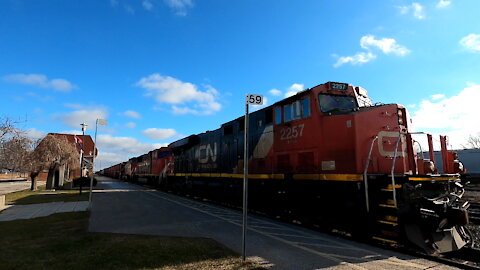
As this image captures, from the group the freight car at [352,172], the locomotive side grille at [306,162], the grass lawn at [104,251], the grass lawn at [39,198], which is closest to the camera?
the grass lawn at [104,251]

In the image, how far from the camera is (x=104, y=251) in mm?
6113

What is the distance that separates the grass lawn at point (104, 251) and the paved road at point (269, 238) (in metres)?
0.67

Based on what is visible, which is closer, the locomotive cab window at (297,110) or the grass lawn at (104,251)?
the grass lawn at (104,251)

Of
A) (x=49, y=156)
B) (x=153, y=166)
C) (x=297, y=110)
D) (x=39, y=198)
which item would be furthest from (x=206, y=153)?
(x=153, y=166)

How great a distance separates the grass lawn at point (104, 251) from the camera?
530 cm

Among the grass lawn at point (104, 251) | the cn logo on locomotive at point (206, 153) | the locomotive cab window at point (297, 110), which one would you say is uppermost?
the locomotive cab window at point (297, 110)

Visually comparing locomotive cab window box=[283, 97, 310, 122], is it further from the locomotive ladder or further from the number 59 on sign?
the number 59 on sign

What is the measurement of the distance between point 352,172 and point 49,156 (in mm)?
24585

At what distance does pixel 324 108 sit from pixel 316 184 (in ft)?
7.70

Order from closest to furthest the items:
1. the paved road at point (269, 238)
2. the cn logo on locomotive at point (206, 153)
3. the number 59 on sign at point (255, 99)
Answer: the paved road at point (269, 238), the number 59 on sign at point (255, 99), the cn logo on locomotive at point (206, 153)

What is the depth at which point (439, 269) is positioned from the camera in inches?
213

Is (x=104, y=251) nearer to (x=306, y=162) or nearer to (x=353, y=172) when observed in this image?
(x=306, y=162)

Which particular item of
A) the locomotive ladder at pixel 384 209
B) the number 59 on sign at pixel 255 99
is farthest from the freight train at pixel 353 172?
the number 59 on sign at pixel 255 99

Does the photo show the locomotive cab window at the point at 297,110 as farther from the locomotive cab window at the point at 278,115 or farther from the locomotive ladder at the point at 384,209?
the locomotive ladder at the point at 384,209
